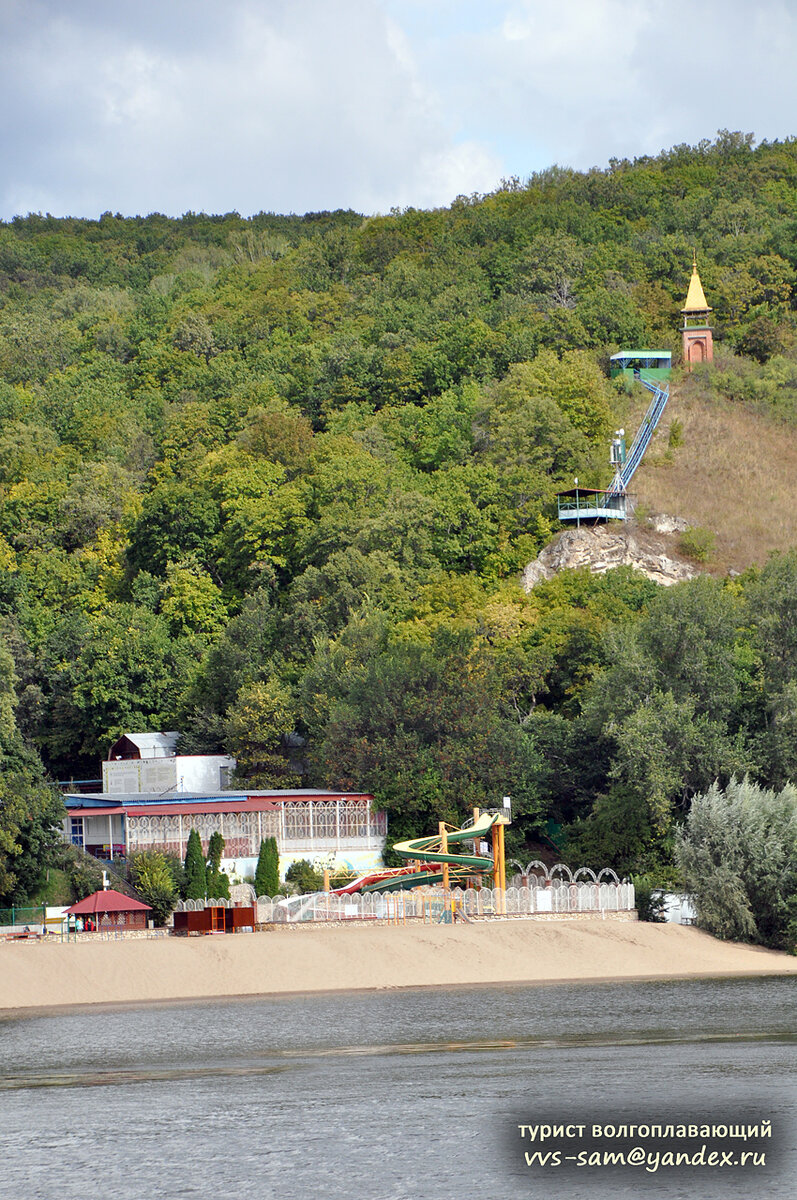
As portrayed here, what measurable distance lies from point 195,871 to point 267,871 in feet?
10.3

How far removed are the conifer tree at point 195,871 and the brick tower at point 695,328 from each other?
61097 mm

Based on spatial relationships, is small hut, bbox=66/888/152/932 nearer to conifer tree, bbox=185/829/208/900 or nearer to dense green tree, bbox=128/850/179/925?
dense green tree, bbox=128/850/179/925

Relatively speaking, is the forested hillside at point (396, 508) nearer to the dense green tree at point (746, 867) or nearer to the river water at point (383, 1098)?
the dense green tree at point (746, 867)

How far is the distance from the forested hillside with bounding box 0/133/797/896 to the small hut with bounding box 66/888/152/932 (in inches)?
141

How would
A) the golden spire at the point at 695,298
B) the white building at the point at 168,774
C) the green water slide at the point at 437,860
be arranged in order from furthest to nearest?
1. the golden spire at the point at 695,298
2. the white building at the point at 168,774
3. the green water slide at the point at 437,860

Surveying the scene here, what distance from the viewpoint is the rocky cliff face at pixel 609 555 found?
86438mm

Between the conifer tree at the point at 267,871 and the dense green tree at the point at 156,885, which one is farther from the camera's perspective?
the conifer tree at the point at 267,871

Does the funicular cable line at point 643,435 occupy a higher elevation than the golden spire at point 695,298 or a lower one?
lower

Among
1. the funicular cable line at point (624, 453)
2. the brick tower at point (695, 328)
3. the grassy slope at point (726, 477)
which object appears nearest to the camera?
the grassy slope at point (726, 477)

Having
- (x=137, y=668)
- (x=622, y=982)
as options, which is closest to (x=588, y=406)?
(x=137, y=668)

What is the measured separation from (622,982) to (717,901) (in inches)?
310

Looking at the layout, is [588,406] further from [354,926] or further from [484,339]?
[354,926]

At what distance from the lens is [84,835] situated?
63.6 m

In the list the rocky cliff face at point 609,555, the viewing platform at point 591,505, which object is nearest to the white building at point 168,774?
the rocky cliff face at point 609,555
